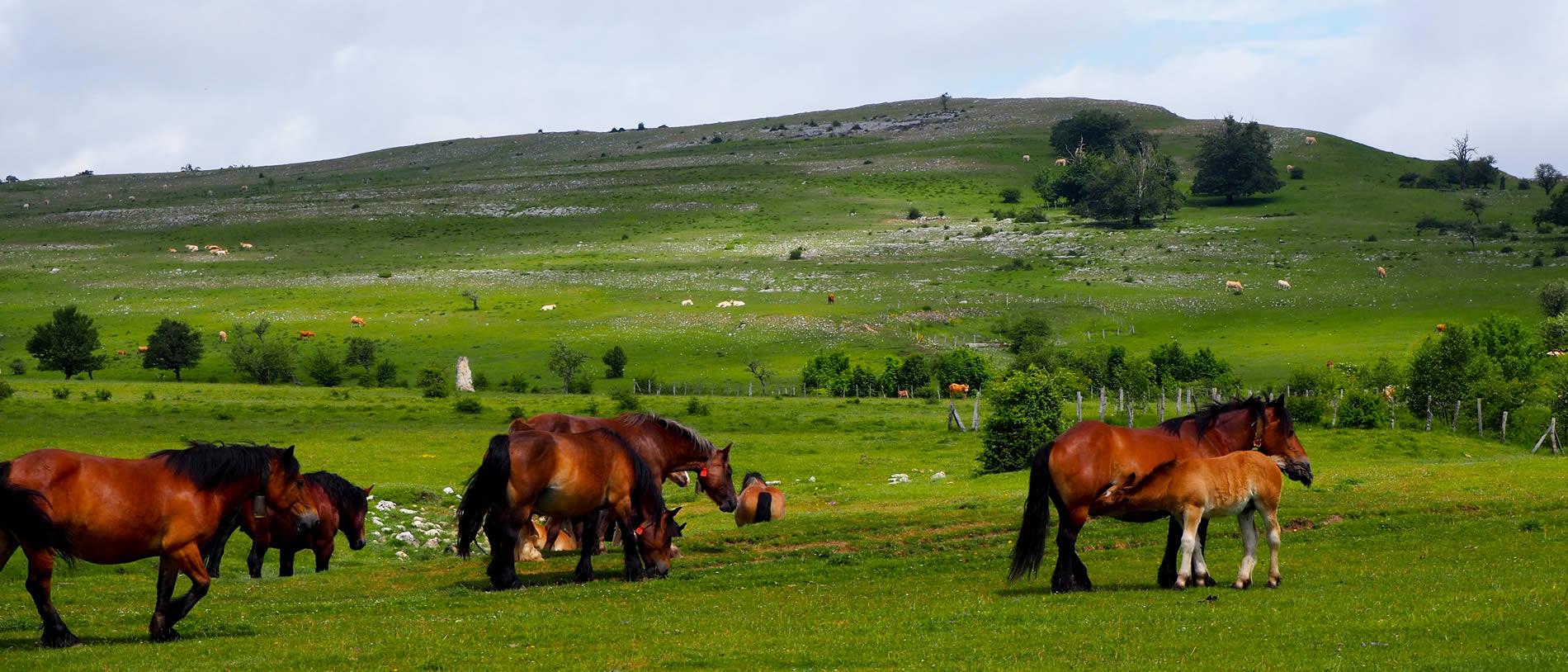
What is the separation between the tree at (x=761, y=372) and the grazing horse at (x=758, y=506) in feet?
134

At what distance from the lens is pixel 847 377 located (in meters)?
66.8

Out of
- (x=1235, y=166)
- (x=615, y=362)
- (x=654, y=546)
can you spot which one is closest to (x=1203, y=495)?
(x=654, y=546)

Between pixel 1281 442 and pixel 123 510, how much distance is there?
1378 centimetres

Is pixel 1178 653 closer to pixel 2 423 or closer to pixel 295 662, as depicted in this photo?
pixel 295 662

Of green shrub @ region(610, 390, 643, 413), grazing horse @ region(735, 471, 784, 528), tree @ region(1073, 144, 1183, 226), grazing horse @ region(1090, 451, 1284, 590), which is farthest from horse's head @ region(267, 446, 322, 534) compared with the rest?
tree @ region(1073, 144, 1183, 226)

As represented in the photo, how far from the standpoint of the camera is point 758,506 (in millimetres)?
24625

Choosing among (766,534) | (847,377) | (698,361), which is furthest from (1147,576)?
(698,361)

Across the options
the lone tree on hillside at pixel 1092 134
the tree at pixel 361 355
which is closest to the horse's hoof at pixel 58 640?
the tree at pixel 361 355

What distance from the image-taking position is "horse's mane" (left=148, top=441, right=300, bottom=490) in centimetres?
1271

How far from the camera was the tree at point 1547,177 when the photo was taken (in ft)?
484

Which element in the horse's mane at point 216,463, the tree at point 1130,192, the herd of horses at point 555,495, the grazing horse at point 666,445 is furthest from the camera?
the tree at point 1130,192

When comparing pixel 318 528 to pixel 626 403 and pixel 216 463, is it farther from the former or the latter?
pixel 626 403

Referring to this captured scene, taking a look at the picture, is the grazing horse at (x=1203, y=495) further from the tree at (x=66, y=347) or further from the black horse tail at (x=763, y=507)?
the tree at (x=66, y=347)

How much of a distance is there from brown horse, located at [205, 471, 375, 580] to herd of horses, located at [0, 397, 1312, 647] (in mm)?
34
